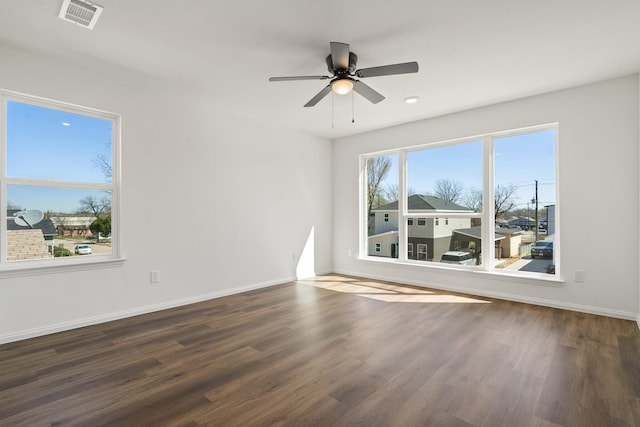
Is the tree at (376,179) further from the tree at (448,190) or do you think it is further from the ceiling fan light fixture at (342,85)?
the ceiling fan light fixture at (342,85)

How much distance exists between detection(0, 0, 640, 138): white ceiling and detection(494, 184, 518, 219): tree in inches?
48.0

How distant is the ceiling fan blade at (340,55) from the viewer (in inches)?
97.8

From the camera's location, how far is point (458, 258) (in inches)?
188

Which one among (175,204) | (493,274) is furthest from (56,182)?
(493,274)

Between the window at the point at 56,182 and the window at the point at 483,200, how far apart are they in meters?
4.13

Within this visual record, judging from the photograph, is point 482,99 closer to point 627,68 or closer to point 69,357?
point 627,68

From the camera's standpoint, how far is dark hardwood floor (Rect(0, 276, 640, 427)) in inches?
72.4

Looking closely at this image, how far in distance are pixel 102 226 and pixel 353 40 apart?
3159 mm

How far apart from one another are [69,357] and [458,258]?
4661 millimetres

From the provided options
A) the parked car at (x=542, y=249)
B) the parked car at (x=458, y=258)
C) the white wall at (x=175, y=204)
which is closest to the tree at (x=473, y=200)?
the parked car at (x=458, y=258)

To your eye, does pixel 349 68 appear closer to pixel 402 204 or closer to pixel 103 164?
pixel 103 164

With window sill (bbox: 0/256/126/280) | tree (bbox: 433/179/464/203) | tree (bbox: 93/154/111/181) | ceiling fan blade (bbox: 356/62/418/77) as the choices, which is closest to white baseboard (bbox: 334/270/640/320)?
tree (bbox: 433/179/464/203)

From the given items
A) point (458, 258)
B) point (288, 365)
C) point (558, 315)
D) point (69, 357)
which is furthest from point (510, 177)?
point (69, 357)

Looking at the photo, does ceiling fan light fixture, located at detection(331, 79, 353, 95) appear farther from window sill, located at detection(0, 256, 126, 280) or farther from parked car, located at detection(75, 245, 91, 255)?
parked car, located at detection(75, 245, 91, 255)
